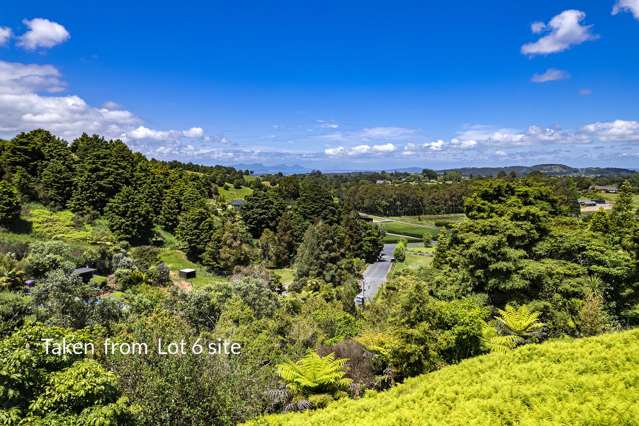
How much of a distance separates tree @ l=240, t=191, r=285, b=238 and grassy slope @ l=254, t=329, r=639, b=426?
40912mm

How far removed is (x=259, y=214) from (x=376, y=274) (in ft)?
53.0

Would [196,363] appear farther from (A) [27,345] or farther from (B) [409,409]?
(B) [409,409]

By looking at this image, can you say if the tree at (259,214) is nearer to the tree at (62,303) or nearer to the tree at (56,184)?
the tree at (56,184)

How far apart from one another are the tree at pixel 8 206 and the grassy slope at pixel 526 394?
1282 inches

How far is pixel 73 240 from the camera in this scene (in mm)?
32500

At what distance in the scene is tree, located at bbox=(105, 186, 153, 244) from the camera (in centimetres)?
3569

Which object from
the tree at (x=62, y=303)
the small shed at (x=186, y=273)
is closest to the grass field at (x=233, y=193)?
the small shed at (x=186, y=273)

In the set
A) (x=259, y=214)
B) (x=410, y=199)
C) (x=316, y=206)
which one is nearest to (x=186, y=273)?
(x=259, y=214)

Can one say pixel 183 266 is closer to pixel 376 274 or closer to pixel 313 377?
pixel 376 274

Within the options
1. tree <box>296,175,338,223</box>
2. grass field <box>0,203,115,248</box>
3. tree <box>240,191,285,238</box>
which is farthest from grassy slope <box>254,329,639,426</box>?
tree <box>296,175,338,223</box>

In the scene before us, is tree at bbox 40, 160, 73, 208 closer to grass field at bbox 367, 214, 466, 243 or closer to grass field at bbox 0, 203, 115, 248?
grass field at bbox 0, 203, 115, 248

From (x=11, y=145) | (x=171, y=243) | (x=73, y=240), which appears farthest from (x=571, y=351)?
(x=11, y=145)

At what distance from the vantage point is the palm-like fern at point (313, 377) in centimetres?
980

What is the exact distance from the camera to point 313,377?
32.3ft
